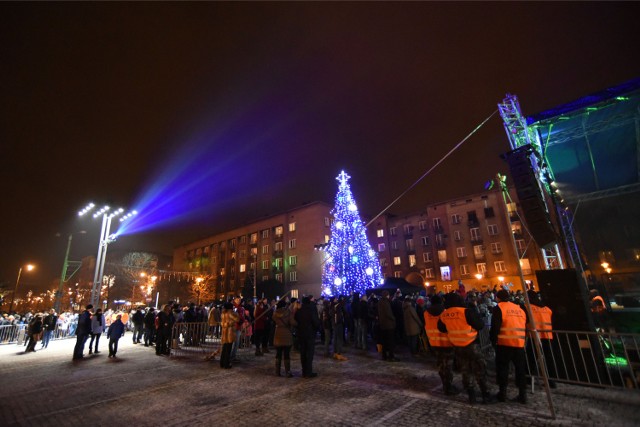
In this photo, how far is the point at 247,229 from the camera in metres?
60.9

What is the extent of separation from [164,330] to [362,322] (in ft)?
27.4

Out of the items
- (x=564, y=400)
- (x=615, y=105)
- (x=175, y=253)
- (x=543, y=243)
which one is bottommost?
(x=564, y=400)

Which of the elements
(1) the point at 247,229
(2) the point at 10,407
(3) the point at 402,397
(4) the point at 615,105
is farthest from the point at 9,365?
Answer: (1) the point at 247,229

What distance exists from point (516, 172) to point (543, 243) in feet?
7.93

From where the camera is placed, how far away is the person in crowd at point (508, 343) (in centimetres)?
579

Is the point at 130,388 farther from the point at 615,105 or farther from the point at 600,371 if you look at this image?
the point at 615,105

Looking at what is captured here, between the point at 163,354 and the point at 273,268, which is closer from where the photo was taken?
the point at 163,354

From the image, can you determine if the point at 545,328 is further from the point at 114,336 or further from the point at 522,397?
the point at 114,336

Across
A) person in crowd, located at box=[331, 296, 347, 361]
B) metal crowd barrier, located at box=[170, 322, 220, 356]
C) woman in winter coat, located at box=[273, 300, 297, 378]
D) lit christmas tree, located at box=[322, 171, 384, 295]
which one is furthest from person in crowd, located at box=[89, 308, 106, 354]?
lit christmas tree, located at box=[322, 171, 384, 295]

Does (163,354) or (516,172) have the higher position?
(516,172)

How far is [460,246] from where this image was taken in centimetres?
4753

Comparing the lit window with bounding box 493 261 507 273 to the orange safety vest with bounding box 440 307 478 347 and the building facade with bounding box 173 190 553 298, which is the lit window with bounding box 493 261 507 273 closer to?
the building facade with bounding box 173 190 553 298

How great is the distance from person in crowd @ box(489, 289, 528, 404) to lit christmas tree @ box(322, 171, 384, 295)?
18.7 m

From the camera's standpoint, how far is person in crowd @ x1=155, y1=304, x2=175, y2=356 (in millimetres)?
12836
